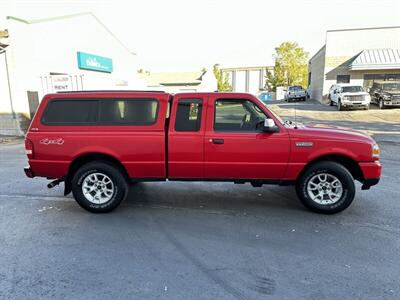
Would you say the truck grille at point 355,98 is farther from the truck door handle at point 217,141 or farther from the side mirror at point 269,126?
the truck door handle at point 217,141

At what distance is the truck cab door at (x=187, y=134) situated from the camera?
4406 millimetres

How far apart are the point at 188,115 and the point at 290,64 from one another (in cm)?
5151

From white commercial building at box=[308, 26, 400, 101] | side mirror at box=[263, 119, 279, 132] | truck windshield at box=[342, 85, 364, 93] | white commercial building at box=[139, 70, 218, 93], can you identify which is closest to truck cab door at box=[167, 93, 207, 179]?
side mirror at box=[263, 119, 279, 132]

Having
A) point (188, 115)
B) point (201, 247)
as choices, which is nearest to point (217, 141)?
point (188, 115)

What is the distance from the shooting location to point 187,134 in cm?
441

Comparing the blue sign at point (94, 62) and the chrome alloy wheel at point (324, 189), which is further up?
the blue sign at point (94, 62)

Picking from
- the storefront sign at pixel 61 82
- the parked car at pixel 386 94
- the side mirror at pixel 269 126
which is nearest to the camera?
the side mirror at pixel 269 126

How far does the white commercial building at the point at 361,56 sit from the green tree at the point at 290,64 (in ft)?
81.6

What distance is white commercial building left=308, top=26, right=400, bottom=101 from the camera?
24125mm

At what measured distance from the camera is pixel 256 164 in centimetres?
439

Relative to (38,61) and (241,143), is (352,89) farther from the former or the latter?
(38,61)

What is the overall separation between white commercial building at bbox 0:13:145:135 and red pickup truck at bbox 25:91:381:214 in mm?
10595

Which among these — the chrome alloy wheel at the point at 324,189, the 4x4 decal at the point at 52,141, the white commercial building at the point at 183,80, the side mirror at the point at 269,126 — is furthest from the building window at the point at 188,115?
the white commercial building at the point at 183,80

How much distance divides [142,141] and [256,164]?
1771 mm
